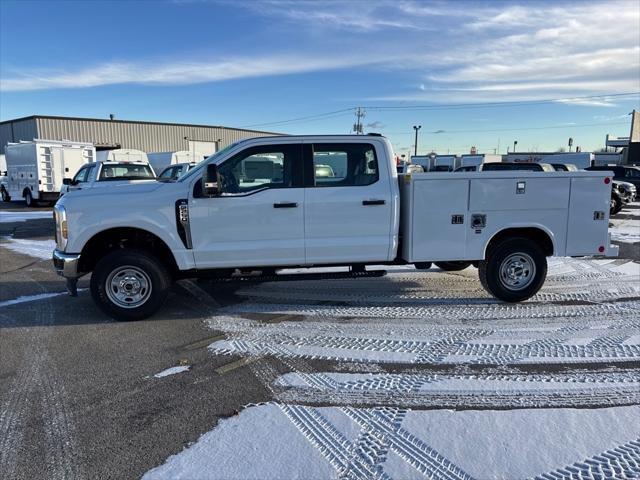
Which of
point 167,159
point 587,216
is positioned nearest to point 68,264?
point 587,216

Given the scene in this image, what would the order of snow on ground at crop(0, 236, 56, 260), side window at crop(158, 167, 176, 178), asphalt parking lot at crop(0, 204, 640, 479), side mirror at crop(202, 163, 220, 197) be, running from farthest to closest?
side window at crop(158, 167, 176, 178) → snow on ground at crop(0, 236, 56, 260) → side mirror at crop(202, 163, 220, 197) → asphalt parking lot at crop(0, 204, 640, 479)

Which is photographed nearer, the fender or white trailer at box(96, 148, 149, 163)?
the fender

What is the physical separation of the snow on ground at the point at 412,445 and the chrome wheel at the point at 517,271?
2722mm

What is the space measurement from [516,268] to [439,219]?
4.17 feet

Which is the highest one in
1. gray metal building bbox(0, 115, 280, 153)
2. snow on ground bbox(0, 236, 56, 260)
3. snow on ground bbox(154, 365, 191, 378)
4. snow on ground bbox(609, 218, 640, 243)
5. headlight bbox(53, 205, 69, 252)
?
gray metal building bbox(0, 115, 280, 153)

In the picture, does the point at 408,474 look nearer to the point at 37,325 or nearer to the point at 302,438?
the point at 302,438

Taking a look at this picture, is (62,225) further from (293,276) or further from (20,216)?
(20,216)

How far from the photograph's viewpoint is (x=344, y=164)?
5.78 metres

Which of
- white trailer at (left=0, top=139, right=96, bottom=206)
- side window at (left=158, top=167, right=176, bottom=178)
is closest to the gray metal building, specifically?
white trailer at (left=0, top=139, right=96, bottom=206)

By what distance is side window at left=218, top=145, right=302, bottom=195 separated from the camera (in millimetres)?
5527

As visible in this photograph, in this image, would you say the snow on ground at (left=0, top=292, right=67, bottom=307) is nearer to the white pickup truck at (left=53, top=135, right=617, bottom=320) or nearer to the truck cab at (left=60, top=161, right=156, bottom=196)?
the white pickup truck at (left=53, top=135, right=617, bottom=320)

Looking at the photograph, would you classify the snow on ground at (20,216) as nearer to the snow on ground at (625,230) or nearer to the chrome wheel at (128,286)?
the chrome wheel at (128,286)

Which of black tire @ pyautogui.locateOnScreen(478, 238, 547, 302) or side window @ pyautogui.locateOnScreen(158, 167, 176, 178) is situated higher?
side window @ pyautogui.locateOnScreen(158, 167, 176, 178)

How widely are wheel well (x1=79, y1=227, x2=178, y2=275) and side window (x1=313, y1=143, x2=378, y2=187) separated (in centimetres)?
204
